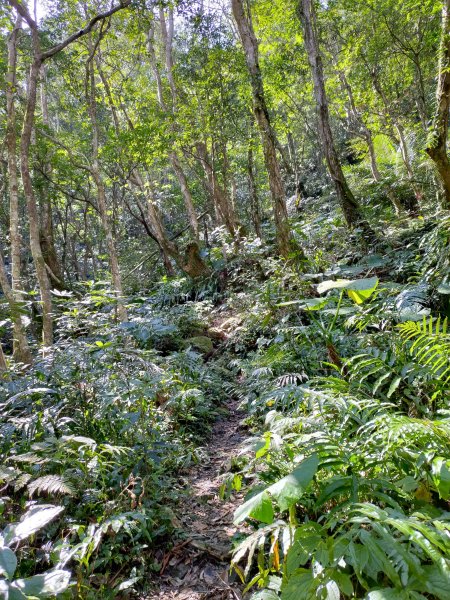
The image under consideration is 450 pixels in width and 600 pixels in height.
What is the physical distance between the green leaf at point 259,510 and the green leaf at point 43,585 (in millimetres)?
689

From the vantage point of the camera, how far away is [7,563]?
129 centimetres

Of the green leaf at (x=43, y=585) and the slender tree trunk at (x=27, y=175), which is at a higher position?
the slender tree trunk at (x=27, y=175)

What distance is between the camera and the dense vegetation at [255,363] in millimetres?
1749

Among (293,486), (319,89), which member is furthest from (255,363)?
(319,89)

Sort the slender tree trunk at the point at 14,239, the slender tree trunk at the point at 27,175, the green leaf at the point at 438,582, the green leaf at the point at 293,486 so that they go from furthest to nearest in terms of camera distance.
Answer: the slender tree trunk at the point at 27,175, the slender tree trunk at the point at 14,239, the green leaf at the point at 293,486, the green leaf at the point at 438,582

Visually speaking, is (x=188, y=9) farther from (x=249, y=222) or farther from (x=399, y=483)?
(x=249, y=222)

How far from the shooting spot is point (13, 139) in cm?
662

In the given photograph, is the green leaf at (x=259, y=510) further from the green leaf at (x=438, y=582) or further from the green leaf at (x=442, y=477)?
the green leaf at (x=442, y=477)

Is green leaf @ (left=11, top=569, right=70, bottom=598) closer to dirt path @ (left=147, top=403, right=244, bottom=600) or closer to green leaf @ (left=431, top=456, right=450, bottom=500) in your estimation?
dirt path @ (left=147, top=403, right=244, bottom=600)

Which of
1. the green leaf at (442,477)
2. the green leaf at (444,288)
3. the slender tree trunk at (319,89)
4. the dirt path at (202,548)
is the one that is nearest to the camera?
the green leaf at (442,477)

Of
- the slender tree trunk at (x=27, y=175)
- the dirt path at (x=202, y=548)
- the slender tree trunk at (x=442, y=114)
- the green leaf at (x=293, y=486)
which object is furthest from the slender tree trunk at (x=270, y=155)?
the green leaf at (x=293, y=486)

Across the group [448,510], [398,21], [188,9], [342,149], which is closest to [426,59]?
[398,21]

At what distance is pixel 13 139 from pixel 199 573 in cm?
725

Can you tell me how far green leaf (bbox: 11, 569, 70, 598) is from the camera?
1.29m
